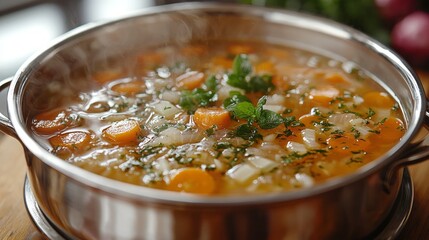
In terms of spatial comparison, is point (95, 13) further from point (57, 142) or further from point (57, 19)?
point (57, 142)

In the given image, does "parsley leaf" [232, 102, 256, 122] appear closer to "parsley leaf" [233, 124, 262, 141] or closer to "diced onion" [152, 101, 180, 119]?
"parsley leaf" [233, 124, 262, 141]

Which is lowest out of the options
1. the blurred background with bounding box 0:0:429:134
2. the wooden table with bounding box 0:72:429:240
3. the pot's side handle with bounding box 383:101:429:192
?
the wooden table with bounding box 0:72:429:240

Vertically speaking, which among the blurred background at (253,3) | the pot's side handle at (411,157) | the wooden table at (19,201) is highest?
the pot's side handle at (411,157)

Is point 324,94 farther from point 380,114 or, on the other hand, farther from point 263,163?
point 263,163

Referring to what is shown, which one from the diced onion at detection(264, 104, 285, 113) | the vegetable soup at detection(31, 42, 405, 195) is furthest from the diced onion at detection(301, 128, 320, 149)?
the diced onion at detection(264, 104, 285, 113)

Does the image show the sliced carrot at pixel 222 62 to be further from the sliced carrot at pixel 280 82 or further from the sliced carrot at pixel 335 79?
the sliced carrot at pixel 335 79

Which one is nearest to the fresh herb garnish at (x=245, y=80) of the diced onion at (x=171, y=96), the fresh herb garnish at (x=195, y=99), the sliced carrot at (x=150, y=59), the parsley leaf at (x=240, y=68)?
the parsley leaf at (x=240, y=68)

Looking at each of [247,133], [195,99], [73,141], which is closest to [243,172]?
[247,133]

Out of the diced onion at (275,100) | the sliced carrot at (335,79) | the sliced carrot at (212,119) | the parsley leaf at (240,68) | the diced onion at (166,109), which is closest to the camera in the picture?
the sliced carrot at (212,119)
